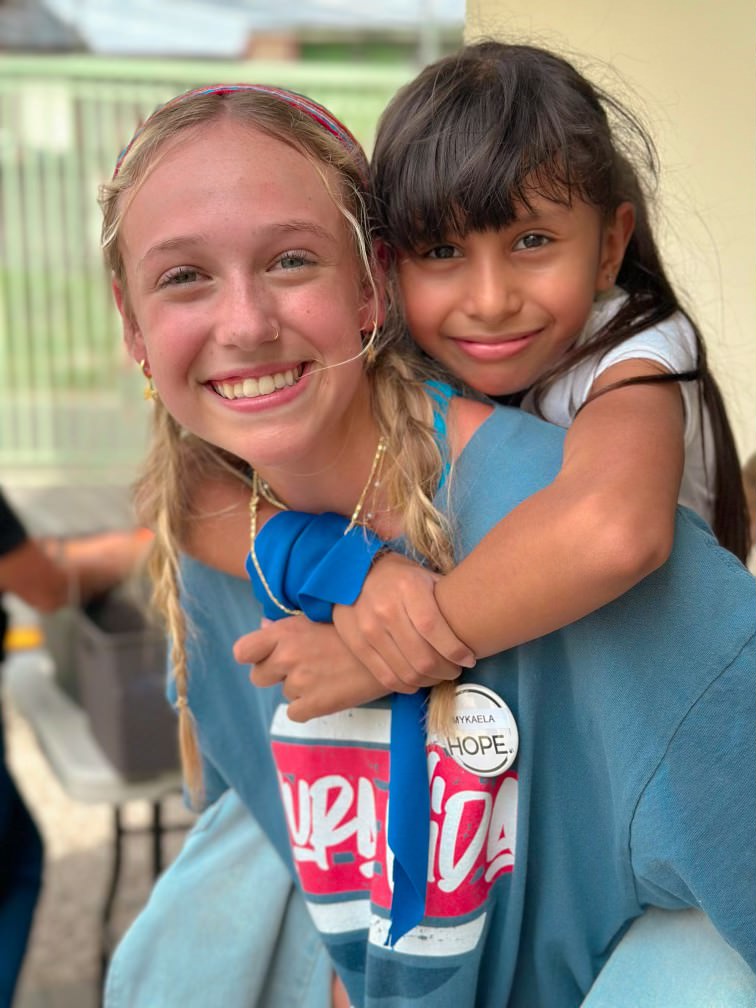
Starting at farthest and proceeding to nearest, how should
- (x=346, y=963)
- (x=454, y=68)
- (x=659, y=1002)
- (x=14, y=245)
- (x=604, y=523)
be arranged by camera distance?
(x=14, y=245) < (x=346, y=963) < (x=454, y=68) < (x=659, y=1002) < (x=604, y=523)

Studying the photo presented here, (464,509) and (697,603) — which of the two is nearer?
(697,603)

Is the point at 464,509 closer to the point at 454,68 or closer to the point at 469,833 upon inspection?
the point at 469,833

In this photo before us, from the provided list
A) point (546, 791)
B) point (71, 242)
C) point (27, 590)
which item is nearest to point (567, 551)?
point (546, 791)

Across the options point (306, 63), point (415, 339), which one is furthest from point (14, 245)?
point (415, 339)

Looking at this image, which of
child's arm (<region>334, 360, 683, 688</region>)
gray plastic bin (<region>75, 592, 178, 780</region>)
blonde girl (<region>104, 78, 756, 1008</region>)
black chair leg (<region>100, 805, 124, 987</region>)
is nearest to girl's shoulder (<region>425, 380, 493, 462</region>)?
blonde girl (<region>104, 78, 756, 1008</region>)

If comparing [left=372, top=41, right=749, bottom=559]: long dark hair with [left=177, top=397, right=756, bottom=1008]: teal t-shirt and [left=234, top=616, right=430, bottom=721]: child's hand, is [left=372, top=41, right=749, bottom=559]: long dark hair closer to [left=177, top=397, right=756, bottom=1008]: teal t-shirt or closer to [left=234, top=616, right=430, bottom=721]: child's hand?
[left=177, top=397, right=756, bottom=1008]: teal t-shirt

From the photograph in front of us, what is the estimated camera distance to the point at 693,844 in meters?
0.91

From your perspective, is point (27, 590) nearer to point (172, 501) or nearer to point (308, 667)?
point (172, 501)

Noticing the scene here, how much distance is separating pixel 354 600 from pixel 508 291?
316 mm

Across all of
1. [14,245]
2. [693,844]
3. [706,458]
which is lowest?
[14,245]

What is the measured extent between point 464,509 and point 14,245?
3.15m

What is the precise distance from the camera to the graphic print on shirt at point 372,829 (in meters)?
1.04

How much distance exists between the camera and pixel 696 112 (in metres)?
1.15

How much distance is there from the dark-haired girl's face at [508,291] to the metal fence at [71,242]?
264 cm
